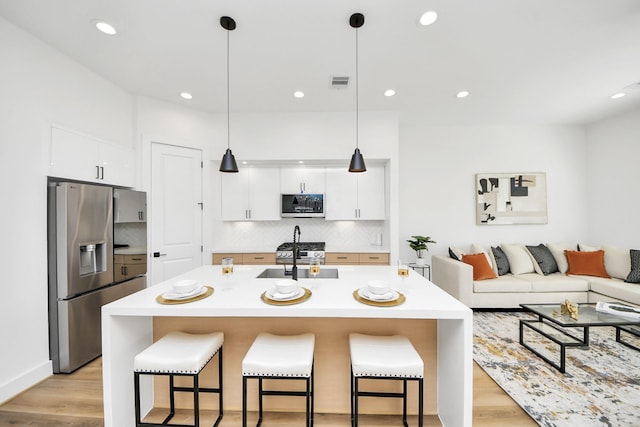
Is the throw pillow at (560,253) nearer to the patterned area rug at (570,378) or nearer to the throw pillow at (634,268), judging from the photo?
the throw pillow at (634,268)

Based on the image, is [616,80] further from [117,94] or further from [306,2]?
[117,94]

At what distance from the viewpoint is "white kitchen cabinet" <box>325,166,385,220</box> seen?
4.18 metres

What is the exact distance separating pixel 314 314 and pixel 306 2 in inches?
83.9

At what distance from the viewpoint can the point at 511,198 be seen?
4500 mm

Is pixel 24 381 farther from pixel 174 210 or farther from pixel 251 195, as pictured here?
pixel 251 195

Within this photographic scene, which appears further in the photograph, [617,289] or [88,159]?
[617,289]

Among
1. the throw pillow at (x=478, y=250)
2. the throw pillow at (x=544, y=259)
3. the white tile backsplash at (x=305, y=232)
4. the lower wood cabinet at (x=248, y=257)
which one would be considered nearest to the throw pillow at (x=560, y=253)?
the throw pillow at (x=544, y=259)

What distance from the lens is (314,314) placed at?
146cm

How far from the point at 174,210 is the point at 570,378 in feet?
15.0

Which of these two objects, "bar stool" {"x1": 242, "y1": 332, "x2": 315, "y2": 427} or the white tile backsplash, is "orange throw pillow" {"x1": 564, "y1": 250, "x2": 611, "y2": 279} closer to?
the white tile backsplash

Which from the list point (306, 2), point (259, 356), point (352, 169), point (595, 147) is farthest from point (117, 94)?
point (595, 147)

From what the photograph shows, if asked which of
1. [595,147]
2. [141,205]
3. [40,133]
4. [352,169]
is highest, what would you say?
[595,147]

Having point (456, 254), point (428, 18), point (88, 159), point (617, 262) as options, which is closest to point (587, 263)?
point (617, 262)

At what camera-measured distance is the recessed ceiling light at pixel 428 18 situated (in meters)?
1.97
